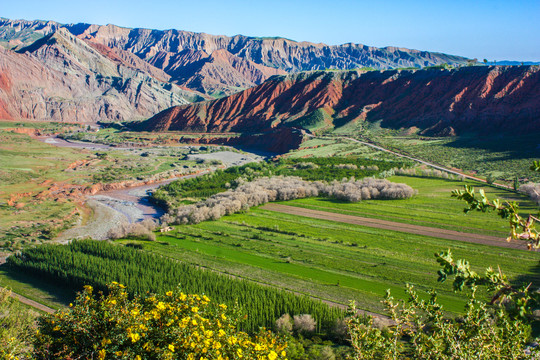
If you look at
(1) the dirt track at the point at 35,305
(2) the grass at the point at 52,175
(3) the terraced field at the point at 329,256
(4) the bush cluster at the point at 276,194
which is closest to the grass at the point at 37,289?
(1) the dirt track at the point at 35,305

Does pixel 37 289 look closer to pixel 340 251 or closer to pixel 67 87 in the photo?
pixel 340 251

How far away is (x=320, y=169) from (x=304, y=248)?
4157 centimetres

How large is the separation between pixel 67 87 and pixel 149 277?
165 m

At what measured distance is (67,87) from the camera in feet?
554

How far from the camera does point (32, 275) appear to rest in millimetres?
36438

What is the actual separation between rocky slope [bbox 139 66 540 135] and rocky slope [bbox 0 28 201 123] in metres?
33.3

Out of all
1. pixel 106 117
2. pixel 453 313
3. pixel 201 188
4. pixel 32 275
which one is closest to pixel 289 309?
pixel 453 313

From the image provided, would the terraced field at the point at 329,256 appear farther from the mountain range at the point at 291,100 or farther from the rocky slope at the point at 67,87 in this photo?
the rocky slope at the point at 67,87

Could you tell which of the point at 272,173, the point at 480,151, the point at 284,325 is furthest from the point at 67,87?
the point at 284,325

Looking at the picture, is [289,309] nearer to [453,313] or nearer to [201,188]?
[453,313]

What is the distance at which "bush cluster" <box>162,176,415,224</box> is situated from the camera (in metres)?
53.5

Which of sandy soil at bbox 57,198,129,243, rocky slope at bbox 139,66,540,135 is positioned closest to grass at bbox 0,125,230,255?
sandy soil at bbox 57,198,129,243

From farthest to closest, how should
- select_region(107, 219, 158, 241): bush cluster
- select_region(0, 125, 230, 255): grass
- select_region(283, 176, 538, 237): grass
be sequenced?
select_region(0, 125, 230, 255): grass < select_region(283, 176, 538, 237): grass < select_region(107, 219, 158, 241): bush cluster

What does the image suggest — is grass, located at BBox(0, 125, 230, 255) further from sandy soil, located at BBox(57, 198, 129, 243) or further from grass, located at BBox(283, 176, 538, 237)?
grass, located at BBox(283, 176, 538, 237)
